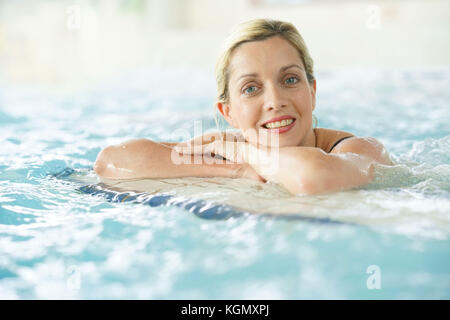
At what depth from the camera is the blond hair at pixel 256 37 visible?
91.3 inches

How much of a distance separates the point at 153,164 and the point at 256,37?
0.79 m

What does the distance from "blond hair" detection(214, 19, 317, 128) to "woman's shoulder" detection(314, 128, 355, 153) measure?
303 millimetres

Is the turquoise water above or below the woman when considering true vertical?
below

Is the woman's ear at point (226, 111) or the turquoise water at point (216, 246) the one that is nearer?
the turquoise water at point (216, 246)

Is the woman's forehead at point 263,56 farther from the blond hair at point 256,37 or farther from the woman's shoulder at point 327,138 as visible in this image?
the woman's shoulder at point 327,138

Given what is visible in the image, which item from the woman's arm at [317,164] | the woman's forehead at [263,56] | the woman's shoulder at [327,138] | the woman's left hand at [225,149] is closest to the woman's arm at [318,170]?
the woman's arm at [317,164]

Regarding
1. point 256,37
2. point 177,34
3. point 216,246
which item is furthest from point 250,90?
point 177,34

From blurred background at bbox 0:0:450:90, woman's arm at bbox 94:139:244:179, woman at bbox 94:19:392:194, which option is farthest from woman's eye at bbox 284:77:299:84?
blurred background at bbox 0:0:450:90

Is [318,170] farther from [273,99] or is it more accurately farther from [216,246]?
[216,246]

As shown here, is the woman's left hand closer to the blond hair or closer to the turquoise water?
the blond hair

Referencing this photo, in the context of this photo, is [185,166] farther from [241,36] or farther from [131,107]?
[131,107]

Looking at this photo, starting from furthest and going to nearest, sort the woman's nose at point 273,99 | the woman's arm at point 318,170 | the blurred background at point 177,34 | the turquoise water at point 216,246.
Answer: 1. the blurred background at point 177,34
2. the woman's nose at point 273,99
3. the woman's arm at point 318,170
4. the turquoise water at point 216,246

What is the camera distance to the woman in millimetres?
2076
